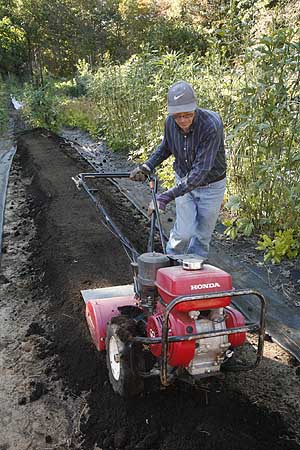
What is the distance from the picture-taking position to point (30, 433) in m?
2.81

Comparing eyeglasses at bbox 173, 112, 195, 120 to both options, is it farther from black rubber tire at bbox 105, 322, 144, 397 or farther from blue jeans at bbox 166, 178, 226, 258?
black rubber tire at bbox 105, 322, 144, 397

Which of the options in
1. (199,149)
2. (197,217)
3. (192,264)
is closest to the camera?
(192,264)

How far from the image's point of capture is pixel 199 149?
332 centimetres

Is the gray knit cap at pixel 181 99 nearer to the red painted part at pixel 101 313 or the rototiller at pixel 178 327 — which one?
the rototiller at pixel 178 327

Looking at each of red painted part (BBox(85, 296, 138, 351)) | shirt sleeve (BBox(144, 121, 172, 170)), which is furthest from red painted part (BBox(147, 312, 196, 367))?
shirt sleeve (BBox(144, 121, 172, 170))

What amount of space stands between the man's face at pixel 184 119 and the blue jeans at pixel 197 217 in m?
0.54

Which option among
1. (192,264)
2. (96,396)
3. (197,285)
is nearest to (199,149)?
(192,264)

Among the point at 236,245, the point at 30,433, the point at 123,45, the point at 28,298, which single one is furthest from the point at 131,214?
the point at 123,45

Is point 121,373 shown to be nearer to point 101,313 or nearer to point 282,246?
point 101,313

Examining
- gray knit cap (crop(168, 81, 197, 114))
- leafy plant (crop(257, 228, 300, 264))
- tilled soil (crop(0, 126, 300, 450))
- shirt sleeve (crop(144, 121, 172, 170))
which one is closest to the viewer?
tilled soil (crop(0, 126, 300, 450))

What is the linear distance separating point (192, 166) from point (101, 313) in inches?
46.4

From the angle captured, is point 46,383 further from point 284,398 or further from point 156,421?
point 284,398

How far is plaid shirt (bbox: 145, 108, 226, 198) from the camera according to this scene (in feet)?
10.6

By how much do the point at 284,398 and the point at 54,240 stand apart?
3.48 metres
